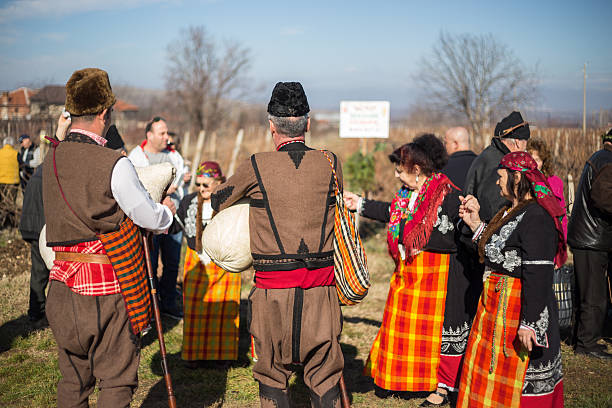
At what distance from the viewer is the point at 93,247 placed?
8.86 feet

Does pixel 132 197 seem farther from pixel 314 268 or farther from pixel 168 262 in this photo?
pixel 168 262

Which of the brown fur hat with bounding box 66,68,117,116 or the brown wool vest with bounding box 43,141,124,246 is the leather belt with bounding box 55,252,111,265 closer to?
the brown wool vest with bounding box 43,141,124,246

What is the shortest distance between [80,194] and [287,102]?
1.14 meters

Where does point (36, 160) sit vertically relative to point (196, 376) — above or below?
above

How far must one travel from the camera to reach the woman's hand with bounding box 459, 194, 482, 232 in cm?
352

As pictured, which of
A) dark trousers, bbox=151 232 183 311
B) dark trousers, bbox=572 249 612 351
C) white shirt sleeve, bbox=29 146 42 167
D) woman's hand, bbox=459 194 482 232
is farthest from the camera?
white shirt sleeve, bbox=29 146 42 167

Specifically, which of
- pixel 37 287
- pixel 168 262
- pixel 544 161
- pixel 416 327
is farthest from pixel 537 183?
pixel 37 287

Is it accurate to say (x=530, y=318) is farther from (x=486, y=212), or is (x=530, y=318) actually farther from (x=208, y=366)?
(x=208, y=366)

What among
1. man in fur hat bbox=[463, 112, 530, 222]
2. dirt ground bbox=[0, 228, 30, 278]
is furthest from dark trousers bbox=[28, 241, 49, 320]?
man in fur hat bbox=[463, 112, 530, 222]

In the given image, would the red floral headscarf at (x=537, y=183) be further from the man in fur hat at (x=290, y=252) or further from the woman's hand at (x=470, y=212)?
the man in fur hat at (x=290, y=252)

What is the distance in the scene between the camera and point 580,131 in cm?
1238

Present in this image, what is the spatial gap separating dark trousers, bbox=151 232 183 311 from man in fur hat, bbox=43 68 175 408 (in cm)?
328

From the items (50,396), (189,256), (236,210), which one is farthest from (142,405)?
(236,210)

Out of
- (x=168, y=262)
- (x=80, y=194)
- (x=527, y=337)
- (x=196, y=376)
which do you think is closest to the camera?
(x=80, y=194)
